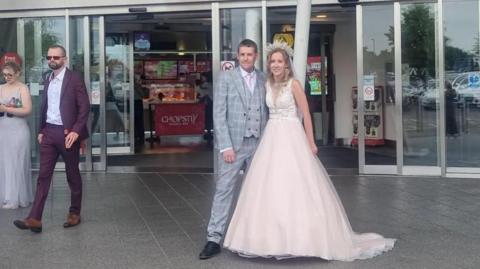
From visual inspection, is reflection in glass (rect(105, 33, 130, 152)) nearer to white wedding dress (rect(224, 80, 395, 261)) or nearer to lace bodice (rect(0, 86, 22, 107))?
lace bodice (rect(0, 86, 22, 107))

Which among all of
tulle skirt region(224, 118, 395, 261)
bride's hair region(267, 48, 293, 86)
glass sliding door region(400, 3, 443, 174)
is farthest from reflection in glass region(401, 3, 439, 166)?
bride's hair region(267, 48, 293, 86)

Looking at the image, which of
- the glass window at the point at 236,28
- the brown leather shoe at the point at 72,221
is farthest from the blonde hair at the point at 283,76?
the glass window at the point at 236,28

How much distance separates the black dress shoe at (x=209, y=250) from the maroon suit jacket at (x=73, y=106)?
77.5 inches

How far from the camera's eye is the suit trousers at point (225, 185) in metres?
5.85

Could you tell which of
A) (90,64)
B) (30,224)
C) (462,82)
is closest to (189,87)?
(90,64)

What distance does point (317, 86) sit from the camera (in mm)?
16031

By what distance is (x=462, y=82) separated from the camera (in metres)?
11.1

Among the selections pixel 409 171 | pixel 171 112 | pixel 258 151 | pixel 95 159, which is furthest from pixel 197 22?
pixel 258 151

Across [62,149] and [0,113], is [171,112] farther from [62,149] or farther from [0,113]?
[62,149]

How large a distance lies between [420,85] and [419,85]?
0.06 feet

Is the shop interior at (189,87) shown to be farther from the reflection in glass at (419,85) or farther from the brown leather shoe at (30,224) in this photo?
the brown leather shoe at (30,224)

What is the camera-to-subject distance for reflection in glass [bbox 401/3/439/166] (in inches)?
436

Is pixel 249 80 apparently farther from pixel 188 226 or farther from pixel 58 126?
pixel 58 126

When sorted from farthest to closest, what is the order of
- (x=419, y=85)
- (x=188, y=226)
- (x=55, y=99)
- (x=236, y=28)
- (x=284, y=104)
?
(x=236, y=28)
(x=419, y=85)
(x=188, y=226)
(x=55, y=99)
(x=284, y=104)
